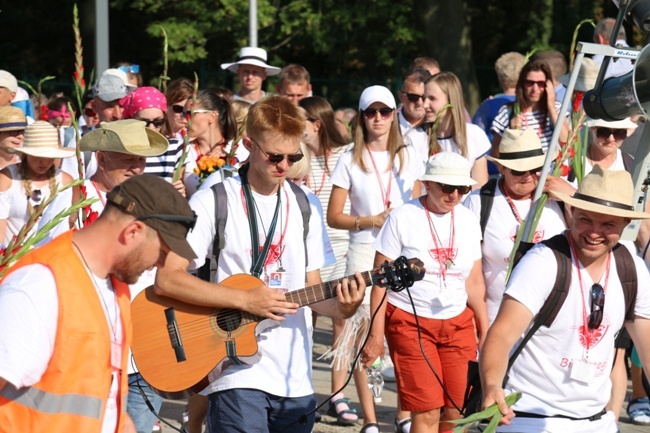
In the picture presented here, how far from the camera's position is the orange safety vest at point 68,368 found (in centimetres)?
337

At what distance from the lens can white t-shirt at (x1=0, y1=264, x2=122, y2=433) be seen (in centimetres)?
328

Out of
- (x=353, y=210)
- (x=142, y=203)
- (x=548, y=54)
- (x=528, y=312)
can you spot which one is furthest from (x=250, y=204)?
(x=548, y=54)

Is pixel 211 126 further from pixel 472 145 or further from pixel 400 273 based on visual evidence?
pixel 400 273

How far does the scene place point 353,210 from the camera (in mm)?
8125

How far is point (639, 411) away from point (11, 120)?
478 cm

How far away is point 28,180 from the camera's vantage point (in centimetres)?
704

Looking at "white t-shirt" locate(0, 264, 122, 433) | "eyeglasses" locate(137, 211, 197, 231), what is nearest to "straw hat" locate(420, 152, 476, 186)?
"eyeglasses" locate(137, 211, 197, 231)

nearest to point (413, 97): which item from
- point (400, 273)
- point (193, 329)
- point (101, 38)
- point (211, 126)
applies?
point (211, 126)

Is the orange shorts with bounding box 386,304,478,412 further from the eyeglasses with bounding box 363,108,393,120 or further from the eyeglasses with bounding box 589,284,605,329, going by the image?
the eyeglasses with bounding box 589,284,605,329

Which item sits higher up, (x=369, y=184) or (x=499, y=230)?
(x=499, y=230)

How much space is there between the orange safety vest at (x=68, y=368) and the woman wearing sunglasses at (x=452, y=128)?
526cm

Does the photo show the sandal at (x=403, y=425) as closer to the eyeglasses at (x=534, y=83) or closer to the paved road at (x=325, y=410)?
the paved road at (x=325, y=410)

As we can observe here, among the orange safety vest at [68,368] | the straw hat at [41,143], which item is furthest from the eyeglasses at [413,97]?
the orange safety vest at [68,368]

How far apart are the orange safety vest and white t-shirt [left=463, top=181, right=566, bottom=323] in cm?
386
